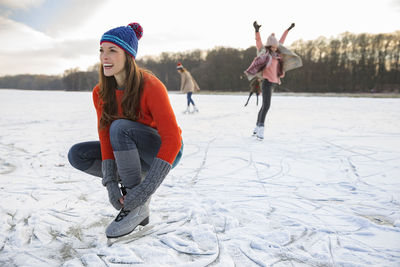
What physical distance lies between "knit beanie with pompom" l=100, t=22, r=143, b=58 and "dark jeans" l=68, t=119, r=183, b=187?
0.42 m

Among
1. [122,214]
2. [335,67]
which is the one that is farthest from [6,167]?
[335,67]

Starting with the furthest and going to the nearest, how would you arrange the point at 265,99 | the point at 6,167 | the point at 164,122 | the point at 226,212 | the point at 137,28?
the point at 265,99 < the point at 6,167 < the point at 226,212 < the point at 137,28 < the point at 164,122

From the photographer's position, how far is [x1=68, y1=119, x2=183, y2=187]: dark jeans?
1413 millimetres

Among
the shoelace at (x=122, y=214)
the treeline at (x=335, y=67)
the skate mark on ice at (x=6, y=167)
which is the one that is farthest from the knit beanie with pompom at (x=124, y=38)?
the treeline at (x=335, y=67)

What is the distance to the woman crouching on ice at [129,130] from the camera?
138 cm

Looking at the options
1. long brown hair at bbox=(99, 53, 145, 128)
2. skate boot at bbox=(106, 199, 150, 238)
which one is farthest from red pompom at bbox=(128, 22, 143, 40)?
skate boot at bbox=(106, 199, 150, 238)

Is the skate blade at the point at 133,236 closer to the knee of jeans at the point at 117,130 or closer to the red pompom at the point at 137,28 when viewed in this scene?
the knee of jeans at the point at 117,130

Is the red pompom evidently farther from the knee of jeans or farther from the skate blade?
the skate blade

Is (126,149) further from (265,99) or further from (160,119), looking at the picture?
(265,99)

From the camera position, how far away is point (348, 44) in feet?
121

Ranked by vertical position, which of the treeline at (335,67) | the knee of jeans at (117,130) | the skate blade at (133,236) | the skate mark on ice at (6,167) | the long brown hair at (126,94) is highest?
the treeline at (335,67)

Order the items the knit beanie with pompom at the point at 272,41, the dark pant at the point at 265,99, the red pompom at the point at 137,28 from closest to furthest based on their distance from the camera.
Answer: the red pompom at the point at 137,28
the knit beanie with pompom at the point at 272,41
the dark pant at the point at 265,99

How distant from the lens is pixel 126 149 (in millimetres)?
1412

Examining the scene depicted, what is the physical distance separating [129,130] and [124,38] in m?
0.52
